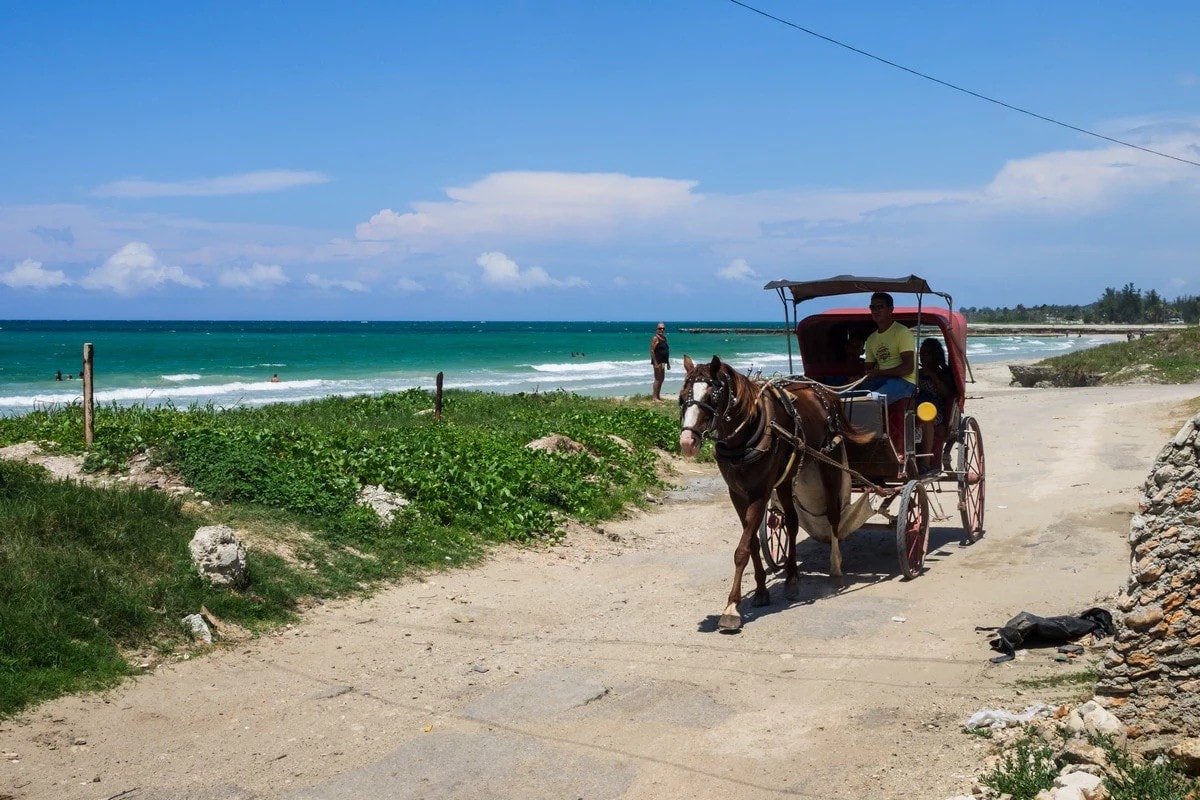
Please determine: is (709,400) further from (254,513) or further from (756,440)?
(254,513)

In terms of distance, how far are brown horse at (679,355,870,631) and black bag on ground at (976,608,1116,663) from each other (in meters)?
1.95

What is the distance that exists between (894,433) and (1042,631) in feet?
10.2

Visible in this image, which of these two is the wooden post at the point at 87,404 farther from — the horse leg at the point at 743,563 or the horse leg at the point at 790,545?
the horse leg at the point at 790,545

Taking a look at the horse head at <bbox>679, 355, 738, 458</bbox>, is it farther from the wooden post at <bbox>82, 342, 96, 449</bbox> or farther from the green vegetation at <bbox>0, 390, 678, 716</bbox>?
the wooden post at <bbox>82, 342, 96, 449</bbox>

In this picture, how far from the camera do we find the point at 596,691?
7078 mm

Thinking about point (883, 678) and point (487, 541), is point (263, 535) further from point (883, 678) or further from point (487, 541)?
point (883, 678)

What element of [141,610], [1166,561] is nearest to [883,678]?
[1166,561]

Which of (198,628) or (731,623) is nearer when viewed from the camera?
(198,628)

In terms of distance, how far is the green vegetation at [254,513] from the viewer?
750 cm

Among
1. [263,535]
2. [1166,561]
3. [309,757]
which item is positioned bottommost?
[309,757]

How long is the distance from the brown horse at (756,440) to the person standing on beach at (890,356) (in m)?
0.85

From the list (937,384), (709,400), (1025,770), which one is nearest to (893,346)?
(937,384)

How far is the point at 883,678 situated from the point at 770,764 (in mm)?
1615

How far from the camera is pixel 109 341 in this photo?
A: 91312 millimetres
